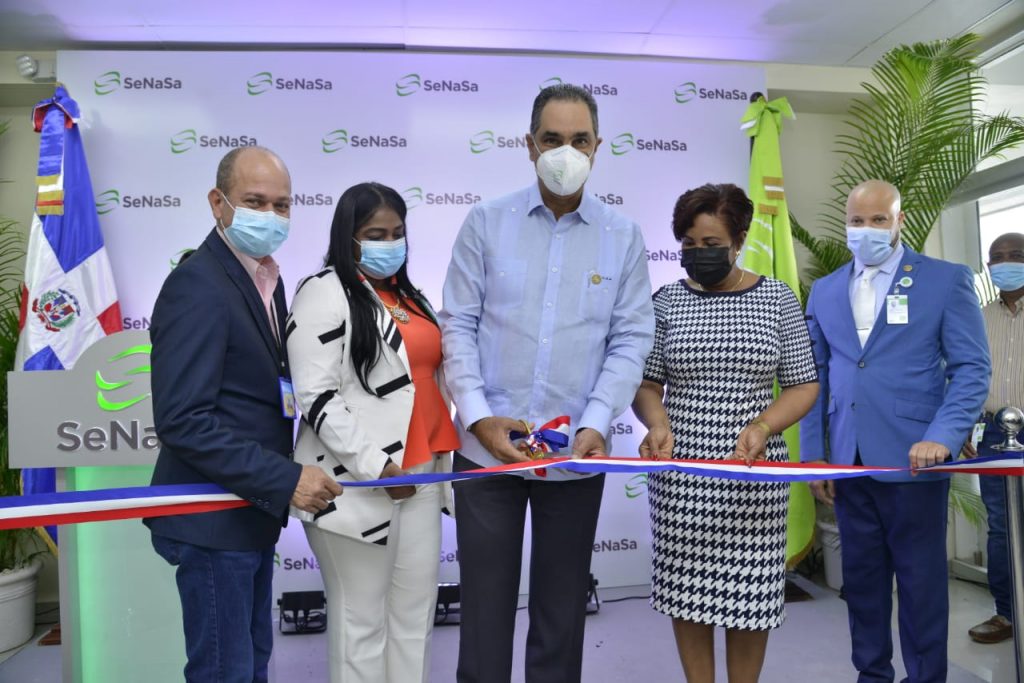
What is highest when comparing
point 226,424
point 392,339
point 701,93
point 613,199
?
point 701,93

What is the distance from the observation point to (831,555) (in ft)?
15.2

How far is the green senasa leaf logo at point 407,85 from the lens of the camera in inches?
182

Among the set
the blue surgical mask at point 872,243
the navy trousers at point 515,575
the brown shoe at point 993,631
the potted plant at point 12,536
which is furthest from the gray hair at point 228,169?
the brown shoe at point 993,631

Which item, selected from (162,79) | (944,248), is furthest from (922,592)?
(162,79)

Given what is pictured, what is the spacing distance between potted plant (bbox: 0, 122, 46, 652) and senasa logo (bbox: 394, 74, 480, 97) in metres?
2.41

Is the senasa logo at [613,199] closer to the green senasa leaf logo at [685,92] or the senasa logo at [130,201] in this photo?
the green senasa leaf logo at [685,92]

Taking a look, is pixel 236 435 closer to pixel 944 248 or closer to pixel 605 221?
pixel 605 221

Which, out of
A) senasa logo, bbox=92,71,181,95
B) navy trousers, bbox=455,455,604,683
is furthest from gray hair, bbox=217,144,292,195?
senasa logo, bbox=92,71,181,95

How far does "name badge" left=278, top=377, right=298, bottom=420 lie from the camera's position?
73.9 inches

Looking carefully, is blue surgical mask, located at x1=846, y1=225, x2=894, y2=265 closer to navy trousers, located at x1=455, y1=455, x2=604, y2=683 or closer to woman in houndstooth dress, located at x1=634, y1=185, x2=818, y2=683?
woman in houndstooth dress, located at x1=634, y1=185, x2=818, y2=683

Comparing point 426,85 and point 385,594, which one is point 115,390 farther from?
point 426,85

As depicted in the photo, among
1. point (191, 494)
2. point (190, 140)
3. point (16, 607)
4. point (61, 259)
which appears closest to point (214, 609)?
point (191, 494)

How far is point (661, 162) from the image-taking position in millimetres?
4797

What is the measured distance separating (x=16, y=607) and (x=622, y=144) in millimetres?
4180
